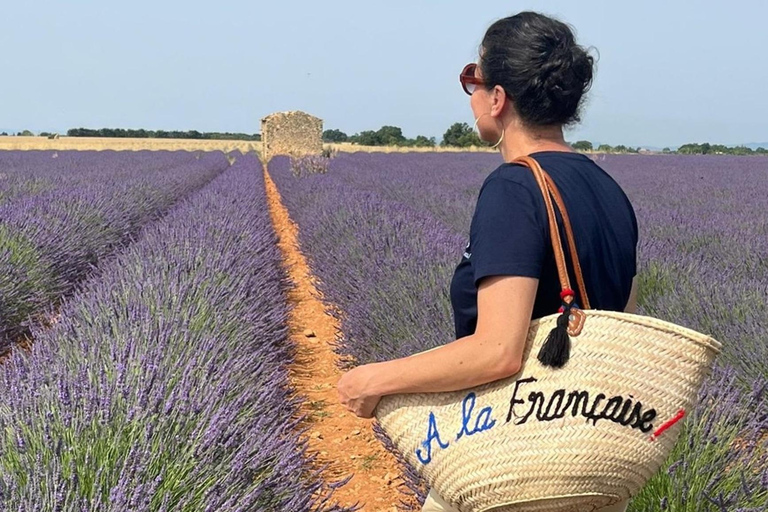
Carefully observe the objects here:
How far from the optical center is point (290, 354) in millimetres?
3637

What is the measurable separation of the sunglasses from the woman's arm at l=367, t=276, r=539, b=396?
1.16 feet

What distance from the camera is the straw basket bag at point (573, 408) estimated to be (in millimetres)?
910

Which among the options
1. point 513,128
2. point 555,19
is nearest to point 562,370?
point 513,128

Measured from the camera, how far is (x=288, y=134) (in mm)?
26984

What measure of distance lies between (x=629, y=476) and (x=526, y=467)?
17 centimetres

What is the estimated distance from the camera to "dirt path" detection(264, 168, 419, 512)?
2.39 meters

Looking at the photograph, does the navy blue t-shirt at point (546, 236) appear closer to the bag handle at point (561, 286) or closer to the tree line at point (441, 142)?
the bag handle at point (561, 286)

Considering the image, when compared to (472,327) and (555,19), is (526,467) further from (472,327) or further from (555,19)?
(555,19)

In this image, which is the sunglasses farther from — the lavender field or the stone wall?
the stone wall

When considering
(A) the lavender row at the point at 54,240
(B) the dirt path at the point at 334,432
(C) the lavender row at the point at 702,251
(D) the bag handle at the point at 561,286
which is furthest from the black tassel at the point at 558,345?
(A) the lavender row at the point at 54,240

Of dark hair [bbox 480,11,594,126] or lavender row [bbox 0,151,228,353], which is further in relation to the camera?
lavender row [bbox 0,151,228,353]

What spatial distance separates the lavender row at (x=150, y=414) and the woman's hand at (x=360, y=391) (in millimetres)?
389

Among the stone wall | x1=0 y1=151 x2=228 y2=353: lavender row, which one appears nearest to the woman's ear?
x1=0 y1=151 x2=228 y2=353: lavender row

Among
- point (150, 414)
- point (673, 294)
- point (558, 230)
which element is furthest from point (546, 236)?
point (673, 294)
